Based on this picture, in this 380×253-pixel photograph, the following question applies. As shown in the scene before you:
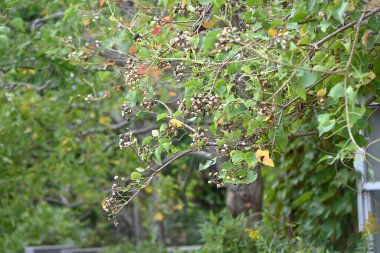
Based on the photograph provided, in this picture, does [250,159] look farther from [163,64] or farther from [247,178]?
[163,64]

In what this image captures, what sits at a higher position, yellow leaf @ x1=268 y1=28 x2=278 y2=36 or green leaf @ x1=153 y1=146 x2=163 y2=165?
yellow leaf @ x1=268 y1=28 x2=278 y2=36

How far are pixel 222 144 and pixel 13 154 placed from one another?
19.8 feet

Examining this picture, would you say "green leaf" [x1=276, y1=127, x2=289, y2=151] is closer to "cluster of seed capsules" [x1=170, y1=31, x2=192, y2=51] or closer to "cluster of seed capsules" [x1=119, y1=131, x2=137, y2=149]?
"cluster of seed capsules" [x1=170, y1=31, x2=192, y2=51]

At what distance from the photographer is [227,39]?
4.71 metres

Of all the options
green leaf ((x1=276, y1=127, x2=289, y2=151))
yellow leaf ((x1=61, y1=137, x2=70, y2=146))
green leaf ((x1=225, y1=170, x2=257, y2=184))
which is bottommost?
yellow leaf ((x1=61, y1=137, x2=70, y2=146))

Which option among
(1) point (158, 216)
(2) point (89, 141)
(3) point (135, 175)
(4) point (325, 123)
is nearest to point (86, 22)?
(3) point (135, 175)

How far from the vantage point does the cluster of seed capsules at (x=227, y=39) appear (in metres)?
4.72

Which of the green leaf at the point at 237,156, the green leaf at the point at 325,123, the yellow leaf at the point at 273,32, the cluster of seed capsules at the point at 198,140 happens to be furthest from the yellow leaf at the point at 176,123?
the green leaf at the point at 325,123

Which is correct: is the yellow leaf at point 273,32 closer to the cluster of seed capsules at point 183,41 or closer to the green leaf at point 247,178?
the cluster of seed capsules at point 183,41

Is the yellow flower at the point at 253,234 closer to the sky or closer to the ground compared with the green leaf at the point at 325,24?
closer to the ground

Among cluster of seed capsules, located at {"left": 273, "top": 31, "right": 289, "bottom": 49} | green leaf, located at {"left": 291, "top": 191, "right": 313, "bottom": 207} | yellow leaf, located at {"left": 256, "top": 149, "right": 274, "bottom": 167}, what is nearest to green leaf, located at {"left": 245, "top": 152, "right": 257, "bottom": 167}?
yellow leaf, located at {"left": 256, "top": 149, "right": 274, "bottom": 167}

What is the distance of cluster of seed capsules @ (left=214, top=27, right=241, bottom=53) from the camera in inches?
186

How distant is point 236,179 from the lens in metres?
5.20

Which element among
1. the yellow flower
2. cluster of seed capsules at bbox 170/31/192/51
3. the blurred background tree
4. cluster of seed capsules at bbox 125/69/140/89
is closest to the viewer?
cluster of seed capsules at bbox 170/31/192/51
